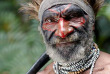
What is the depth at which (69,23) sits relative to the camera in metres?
2.55

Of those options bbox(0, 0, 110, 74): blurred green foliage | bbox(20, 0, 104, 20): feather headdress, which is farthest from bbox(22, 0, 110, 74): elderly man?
bbox(0, 0, 110, 74): blurred green foliage

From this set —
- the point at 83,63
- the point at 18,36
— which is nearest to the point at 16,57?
the point at 18,36

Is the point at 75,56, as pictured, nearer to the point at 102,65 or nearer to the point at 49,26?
the point at 102,65

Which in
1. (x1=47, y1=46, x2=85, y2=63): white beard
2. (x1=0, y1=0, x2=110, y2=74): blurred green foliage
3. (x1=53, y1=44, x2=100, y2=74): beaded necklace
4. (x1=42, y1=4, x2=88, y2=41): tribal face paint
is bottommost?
(x1=0, y1=0, x2=110, y2=74): blurred green foliage

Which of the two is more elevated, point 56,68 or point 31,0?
point 31,0

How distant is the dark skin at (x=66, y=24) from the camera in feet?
8.21

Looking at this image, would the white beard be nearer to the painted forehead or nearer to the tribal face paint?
the tribal face paint

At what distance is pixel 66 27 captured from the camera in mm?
2500

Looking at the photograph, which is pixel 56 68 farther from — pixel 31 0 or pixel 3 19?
pixel 3 19

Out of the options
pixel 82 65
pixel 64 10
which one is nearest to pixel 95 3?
pixel 64 10

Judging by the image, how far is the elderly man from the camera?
2.55 metres

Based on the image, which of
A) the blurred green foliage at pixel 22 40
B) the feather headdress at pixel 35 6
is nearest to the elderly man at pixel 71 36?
the feather headdress at pixel 35 6

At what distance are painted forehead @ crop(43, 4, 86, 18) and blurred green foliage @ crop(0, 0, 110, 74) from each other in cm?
140

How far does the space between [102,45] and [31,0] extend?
201 centimetres
